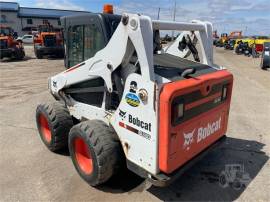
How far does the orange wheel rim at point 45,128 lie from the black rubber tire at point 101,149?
4.54 ft

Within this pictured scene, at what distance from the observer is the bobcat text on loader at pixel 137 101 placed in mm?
2893

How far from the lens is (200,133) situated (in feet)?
11.2

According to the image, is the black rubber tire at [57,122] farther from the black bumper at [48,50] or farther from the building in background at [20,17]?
the building in background at [20,17]

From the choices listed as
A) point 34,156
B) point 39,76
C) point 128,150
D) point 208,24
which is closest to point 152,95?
point 128,150

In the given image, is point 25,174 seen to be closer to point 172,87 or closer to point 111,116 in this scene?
point 111,116

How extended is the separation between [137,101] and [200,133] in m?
0.99

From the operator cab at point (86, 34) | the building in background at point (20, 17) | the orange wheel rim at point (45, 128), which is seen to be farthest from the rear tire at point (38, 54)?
the building in background at point (20, 17)

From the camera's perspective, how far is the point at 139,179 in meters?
3.83

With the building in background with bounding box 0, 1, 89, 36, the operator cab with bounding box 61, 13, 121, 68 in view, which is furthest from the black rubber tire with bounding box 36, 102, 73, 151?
the building in background with bounding box 0, 1, 89, 36

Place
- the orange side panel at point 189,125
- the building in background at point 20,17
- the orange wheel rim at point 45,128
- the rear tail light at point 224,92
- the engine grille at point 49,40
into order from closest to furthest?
the orange side panel at point 189,125, the rear tail light at point 224,92, the orange wheel rim at point 45,128, the engine grille at point 49,40, the building in background at point 20,17

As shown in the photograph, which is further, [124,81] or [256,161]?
[256,161]

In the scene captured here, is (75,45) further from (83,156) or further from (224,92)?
(224,92)


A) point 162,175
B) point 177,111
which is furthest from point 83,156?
point 177,111

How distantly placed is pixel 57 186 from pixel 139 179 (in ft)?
3.71
